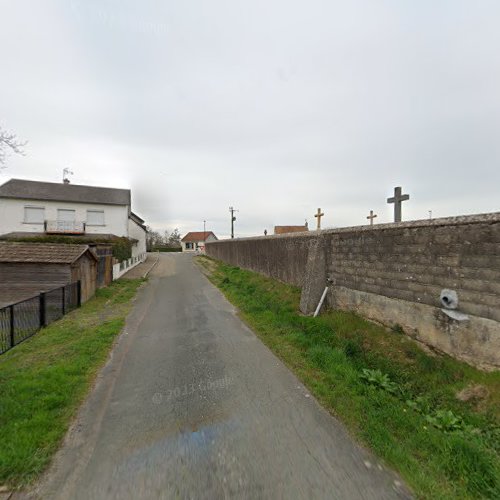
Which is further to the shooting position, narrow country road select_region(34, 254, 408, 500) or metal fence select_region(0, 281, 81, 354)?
metal fence select_region(0, 281, 81, 354)

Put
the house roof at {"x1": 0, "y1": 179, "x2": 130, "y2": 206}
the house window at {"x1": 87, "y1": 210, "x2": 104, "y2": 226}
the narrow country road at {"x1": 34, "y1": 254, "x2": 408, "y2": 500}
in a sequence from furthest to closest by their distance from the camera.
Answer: the house window at {"x1": 87, "y1": 210, "x2": 104, "y2": 226} < the house roof at {"x1": 0, "y1": 179, "x2": 130, "y2": 206} < the narrow country road at {"x1": 34, "y1": 254, "x2": 408, "y2": 500}

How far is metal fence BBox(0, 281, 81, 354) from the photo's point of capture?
17.0ft

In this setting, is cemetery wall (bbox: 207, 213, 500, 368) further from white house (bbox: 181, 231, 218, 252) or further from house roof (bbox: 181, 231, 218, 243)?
house roof (bbox: 181, 231, 218, 243)

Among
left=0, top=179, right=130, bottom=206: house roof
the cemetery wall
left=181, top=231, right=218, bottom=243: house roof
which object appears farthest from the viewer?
A: left=181, top=231, right=218, bottom=243: house roof

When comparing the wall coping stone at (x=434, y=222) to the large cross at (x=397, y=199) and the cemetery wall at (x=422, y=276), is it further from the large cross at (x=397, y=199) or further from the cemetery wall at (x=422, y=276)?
the large cross at (x=397, y=199)

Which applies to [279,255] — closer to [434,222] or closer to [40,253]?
[434,222]

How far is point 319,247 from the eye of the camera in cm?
748

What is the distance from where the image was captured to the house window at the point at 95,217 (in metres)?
23.7

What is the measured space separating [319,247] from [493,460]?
552 cm

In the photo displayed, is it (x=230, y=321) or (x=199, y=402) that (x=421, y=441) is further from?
(x=230, y=321)

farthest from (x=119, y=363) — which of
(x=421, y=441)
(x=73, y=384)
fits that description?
(x=421, y=441)

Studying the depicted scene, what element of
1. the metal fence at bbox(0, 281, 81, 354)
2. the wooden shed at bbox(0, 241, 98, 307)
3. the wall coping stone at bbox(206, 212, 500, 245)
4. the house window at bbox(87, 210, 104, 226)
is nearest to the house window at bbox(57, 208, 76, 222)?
the house window at bbox(87, 210, 104, 226)

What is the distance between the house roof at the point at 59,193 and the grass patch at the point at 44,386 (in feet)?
66.6

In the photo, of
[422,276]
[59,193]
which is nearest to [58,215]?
[59,193]
